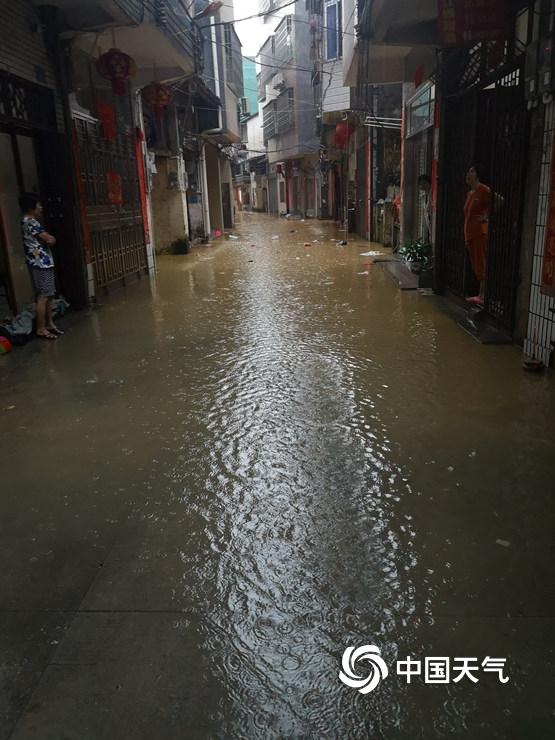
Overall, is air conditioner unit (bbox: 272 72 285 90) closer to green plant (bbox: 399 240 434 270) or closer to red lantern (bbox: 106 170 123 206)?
red lantern (bbox: 106 170 123 206)

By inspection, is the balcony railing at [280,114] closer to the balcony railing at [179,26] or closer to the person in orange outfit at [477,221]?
the balcony railing at [179,26]

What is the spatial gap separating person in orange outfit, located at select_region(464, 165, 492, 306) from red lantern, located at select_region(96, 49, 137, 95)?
236 inches

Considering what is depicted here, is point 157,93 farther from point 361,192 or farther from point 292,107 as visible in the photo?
point 292,107

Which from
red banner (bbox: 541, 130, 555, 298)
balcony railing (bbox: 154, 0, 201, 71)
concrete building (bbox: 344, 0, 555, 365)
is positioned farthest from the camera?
balcony railing (bbox: 154, 0, 201, 71)

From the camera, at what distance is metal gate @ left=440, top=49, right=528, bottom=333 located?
20.3 ft

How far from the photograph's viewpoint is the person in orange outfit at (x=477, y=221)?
286 inches

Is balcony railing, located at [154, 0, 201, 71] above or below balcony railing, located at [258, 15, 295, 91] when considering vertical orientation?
below

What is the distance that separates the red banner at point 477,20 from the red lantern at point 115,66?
5.68 m

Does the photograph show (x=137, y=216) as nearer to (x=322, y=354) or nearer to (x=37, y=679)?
(x=322, y=354)

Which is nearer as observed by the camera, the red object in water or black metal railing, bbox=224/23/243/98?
the red object in water

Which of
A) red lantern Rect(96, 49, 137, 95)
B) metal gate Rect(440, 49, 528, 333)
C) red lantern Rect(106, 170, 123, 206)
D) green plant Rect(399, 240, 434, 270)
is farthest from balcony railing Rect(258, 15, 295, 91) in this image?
metal gate Rect(440, 49, 528, 333)

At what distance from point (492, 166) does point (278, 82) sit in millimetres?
34237

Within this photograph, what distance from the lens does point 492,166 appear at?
6.94 m

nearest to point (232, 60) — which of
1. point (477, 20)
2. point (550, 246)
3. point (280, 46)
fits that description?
point (280, 46)
